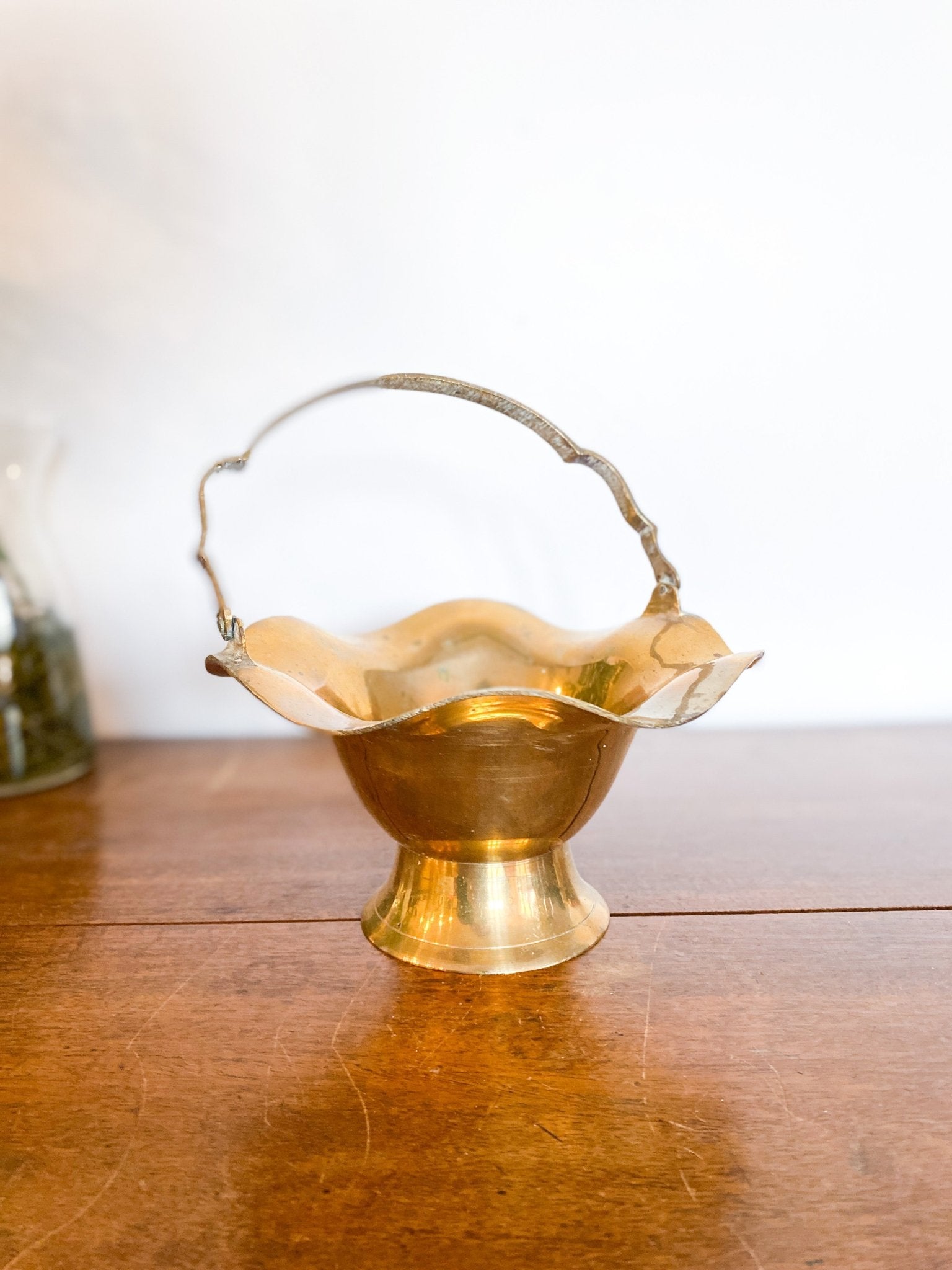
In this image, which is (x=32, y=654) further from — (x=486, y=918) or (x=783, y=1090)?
(x=783, y=1090)

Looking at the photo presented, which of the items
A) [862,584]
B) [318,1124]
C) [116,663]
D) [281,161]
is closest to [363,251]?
[281,161]

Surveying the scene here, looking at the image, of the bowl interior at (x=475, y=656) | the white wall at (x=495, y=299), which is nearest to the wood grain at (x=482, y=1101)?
the bowl interior at (x=475, y=656)

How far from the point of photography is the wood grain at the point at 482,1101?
13.6 inches

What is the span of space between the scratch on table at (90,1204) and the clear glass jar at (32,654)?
1.57 feet

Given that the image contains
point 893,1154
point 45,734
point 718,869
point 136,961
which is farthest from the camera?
point 45,734

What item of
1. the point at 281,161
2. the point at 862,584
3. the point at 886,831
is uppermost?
the point at 281,161

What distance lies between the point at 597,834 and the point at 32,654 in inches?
21.0

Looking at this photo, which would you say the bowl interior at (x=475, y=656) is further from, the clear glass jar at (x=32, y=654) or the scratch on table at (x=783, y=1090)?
the clear glass jar at (x=32, y=654)

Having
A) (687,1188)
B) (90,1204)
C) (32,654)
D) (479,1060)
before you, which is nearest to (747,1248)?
(687,1188)

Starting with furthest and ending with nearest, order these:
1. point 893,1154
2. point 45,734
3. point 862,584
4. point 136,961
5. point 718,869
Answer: point 862,584
point 45,734
point 718,869
point 136,961
point 893,1154

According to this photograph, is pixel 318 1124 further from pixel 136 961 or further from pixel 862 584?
pixel 862 584

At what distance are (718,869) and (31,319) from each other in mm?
836

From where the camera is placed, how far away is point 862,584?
95cm

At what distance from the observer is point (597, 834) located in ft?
2.36
